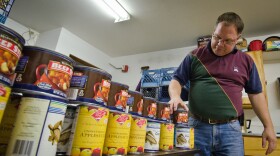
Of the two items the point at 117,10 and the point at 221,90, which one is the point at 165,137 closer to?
→ the point at 221,90

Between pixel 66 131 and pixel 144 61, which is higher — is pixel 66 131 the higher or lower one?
the lower one

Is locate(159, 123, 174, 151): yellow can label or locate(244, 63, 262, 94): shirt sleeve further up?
locate(244, 63, 262, 94): shirt sleeve

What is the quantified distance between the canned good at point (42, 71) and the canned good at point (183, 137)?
68 centimetres

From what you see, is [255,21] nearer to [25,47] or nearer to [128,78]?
[128,78]

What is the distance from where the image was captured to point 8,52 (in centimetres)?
36

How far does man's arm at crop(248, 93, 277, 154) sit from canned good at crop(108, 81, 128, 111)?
964 millimetres

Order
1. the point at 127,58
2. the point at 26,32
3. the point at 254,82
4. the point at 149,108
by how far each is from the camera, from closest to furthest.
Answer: the point at 149,108, the point at 254,82, the point at 26,32, the point at 127,58

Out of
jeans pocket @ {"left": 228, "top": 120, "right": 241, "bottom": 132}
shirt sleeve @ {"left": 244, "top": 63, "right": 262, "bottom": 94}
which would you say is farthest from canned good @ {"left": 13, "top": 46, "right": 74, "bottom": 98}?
shirt sleeve @ {"left": 244, "top": 63, "right": 262, "bottom": 94}

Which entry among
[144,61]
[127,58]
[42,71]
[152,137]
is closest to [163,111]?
[152,137]

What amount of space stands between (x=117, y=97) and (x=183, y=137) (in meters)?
0.49

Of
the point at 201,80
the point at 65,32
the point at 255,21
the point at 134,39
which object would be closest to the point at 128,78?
the point at 134,39

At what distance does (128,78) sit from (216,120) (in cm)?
302

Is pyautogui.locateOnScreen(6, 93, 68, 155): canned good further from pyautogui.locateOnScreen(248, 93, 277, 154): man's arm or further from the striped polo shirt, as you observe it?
pyautogui.locateOnScreen(248, 93, 277, 154): man's arm

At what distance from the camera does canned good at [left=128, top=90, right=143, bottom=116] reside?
0.76 m
